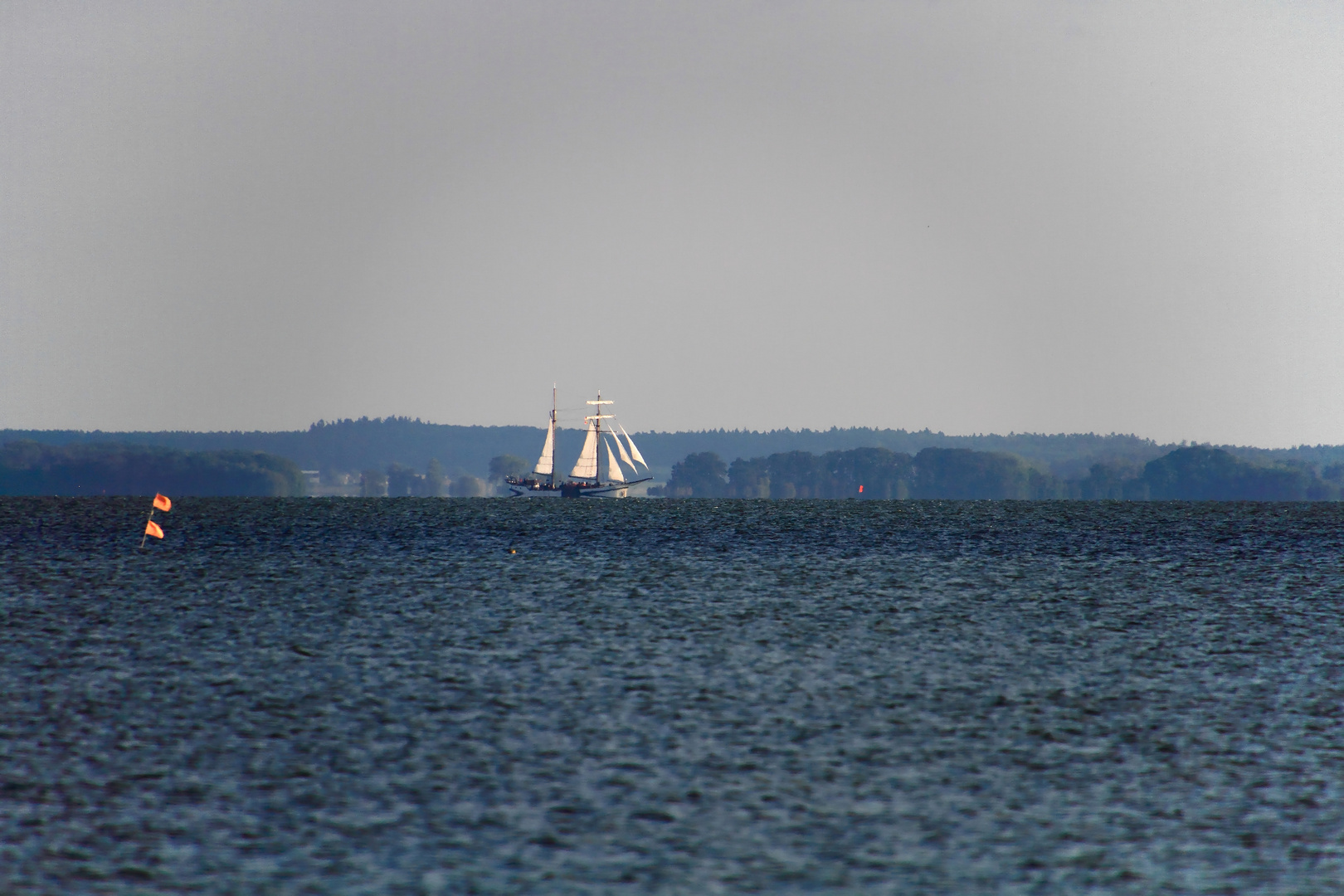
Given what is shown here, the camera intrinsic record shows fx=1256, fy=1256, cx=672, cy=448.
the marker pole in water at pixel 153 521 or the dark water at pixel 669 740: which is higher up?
the marker pole in water at pixel 153 521

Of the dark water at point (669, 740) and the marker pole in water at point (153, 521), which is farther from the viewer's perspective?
the marker pole in water at point (153, 521)

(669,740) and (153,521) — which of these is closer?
(669,740)

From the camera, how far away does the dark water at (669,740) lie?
2620 cm

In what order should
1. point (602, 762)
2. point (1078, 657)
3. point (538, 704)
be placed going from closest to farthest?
point (602, 762) < point (538, 704) < point (1078, 657)

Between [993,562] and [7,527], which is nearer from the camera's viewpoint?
[993,562]

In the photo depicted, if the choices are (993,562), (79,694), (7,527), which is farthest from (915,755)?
(7,527)

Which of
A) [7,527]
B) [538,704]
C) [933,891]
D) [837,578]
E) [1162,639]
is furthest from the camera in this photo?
[7,527]

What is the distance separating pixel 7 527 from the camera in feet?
572

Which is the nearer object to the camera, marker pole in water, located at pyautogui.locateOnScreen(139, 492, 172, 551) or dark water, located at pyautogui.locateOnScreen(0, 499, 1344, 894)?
dark water, located at pyautogui.locateOnScreen(0, 499, 1344, 894)

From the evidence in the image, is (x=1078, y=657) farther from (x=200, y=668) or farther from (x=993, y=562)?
(x=993, y=562)

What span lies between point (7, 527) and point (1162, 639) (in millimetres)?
160840

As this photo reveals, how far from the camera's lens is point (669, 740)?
1506 inches

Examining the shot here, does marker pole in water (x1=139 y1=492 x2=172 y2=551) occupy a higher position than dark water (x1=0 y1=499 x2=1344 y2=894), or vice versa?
marker pole in water (x1=139 y1=492 x2=172 y2=551)

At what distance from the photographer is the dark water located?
2620 centimetres
